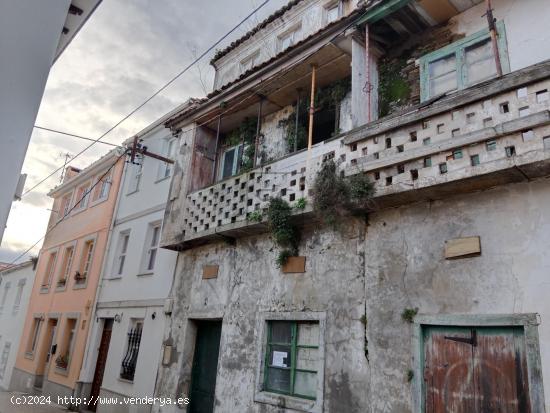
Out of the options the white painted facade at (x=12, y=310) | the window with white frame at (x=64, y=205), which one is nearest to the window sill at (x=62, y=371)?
the white painted facade at (x=12, y=310)

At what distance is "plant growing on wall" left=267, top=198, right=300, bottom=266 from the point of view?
24.3ft

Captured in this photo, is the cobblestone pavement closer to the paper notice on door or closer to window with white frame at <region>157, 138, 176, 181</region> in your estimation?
window with white frame at <region>157, 138, 176, 181</region>

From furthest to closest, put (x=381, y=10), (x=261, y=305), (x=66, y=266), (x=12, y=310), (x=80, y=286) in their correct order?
(x=12, y=310), (x=66, y=266), (x=80, y=286), (x=261, y=305), (x=381, y=10)

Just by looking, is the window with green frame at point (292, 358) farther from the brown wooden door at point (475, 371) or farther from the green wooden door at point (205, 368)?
the brown wooden door at point (475, 371)

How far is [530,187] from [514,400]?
2456mm

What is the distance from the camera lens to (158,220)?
1236cm

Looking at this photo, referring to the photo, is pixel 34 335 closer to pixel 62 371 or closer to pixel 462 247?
pixel 62 371

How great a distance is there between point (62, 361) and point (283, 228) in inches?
441

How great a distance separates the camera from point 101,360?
13.0 m

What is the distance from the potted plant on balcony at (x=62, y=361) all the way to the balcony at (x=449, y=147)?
429 inches

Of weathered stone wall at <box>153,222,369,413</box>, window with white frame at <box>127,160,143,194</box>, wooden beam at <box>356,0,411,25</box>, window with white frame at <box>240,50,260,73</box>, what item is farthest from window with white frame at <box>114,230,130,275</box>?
wooden beam at <box>356,0,411,25</box>

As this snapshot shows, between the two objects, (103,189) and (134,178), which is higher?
(103,189)

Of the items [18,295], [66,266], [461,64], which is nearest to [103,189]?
[66,266]

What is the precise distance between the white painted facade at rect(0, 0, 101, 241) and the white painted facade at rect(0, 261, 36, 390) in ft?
66.9
